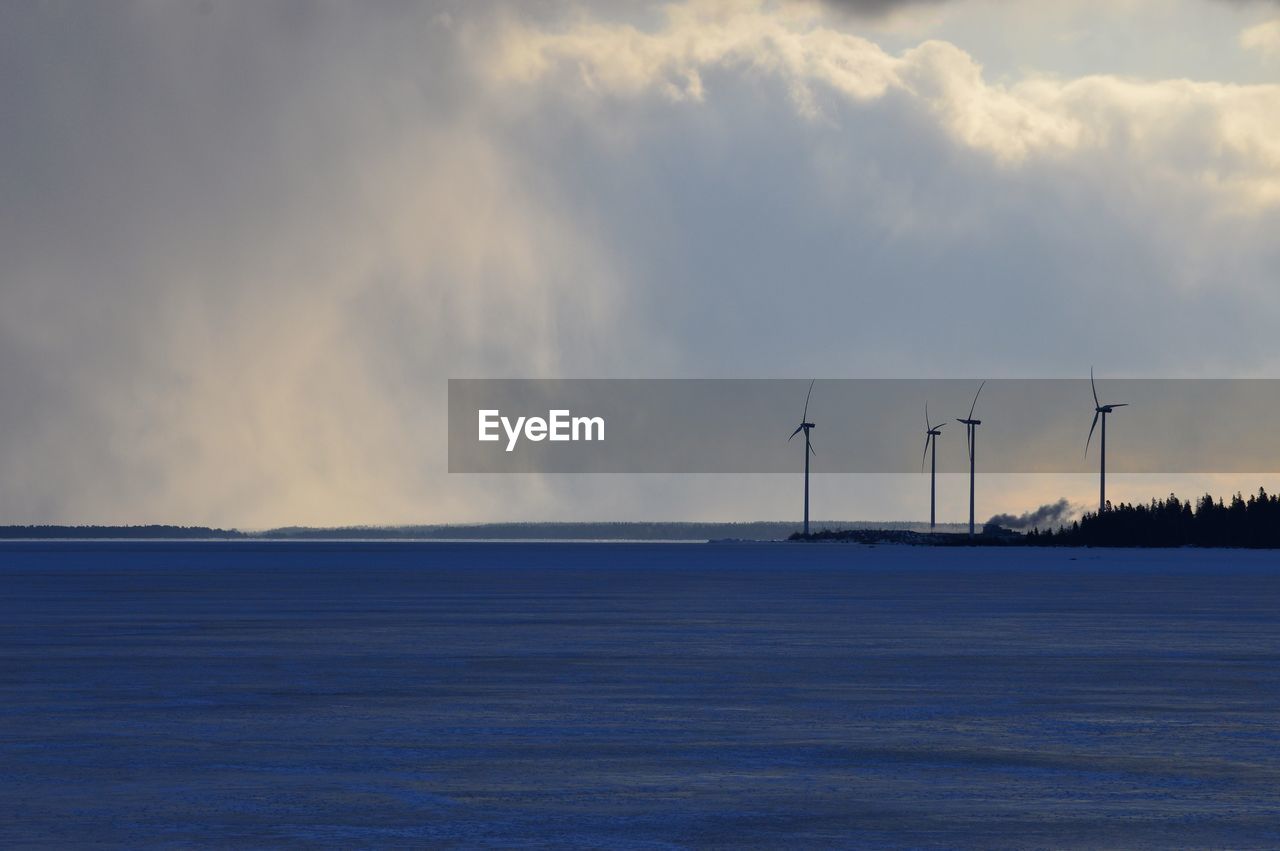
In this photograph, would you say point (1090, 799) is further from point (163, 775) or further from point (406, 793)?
point (163, 775)

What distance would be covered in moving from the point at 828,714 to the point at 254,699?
31.3 ft

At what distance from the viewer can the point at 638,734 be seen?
1078 inches

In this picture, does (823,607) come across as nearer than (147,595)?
Yes

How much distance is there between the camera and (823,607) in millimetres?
71750

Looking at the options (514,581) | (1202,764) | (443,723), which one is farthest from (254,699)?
(514,581)

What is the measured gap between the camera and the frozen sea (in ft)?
65.0

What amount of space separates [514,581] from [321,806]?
91097mm

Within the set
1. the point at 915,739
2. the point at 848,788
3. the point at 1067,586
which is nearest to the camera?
the point at 848,788

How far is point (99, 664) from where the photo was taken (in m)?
40.2

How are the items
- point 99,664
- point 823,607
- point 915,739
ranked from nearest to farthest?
point 915,739
point 99,664
point 823,607

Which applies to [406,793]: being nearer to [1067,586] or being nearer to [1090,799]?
[1090,799]

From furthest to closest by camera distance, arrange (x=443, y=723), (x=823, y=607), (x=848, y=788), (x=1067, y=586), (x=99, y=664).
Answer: (x=1067, y=586)
(x=823, y=607)
(x=99, y=664)
(x=443, y=723)
(x=848, y=788)

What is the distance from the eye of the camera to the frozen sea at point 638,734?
780 inches

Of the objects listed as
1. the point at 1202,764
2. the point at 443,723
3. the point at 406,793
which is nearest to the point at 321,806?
the point at 406,793
